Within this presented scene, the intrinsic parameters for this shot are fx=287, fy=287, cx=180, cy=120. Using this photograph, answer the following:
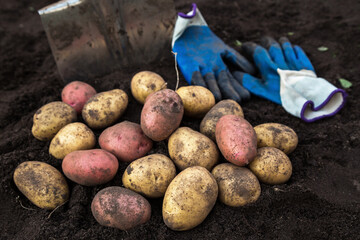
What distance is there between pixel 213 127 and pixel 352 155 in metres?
1.05

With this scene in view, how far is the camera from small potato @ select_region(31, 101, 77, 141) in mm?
2057

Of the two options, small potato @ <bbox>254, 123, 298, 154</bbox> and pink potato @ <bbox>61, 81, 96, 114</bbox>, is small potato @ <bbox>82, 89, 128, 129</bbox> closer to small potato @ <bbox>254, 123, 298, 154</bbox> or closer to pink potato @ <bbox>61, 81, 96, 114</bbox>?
pink potato @ <bbox>61, 81, 96, 114</bbox>

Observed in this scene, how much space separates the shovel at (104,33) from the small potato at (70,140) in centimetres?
102

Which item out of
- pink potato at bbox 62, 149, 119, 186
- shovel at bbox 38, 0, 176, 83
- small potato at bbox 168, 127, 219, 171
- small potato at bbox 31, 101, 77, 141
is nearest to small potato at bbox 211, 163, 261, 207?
small potato at bbox 168, 127, 219, 171

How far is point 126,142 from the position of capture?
1883 mm

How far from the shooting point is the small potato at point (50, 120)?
2.06m

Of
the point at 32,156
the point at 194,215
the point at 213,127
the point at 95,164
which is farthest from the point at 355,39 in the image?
the point at 32,156

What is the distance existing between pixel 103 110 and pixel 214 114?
0.81 m

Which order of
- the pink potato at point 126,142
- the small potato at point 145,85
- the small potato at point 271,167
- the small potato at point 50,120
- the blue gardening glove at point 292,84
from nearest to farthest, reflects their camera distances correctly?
the small potato at point 271,167 → the pink potato at point 126,142 → the small potato at point 50,120 → the small potato at point 145,85 → the blue gardening glove at point 292,84

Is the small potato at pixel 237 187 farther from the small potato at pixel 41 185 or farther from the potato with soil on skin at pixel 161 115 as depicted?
the small potato at pixel 41 185

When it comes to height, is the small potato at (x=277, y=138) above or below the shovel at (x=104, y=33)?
below

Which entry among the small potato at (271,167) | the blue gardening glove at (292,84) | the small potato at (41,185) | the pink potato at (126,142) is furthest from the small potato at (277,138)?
the small potato at (41,185)

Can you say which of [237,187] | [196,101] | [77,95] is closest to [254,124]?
[196,101]

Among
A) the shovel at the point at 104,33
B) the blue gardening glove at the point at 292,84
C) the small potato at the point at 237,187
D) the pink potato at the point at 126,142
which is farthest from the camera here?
the shovel at the point at 104,33
